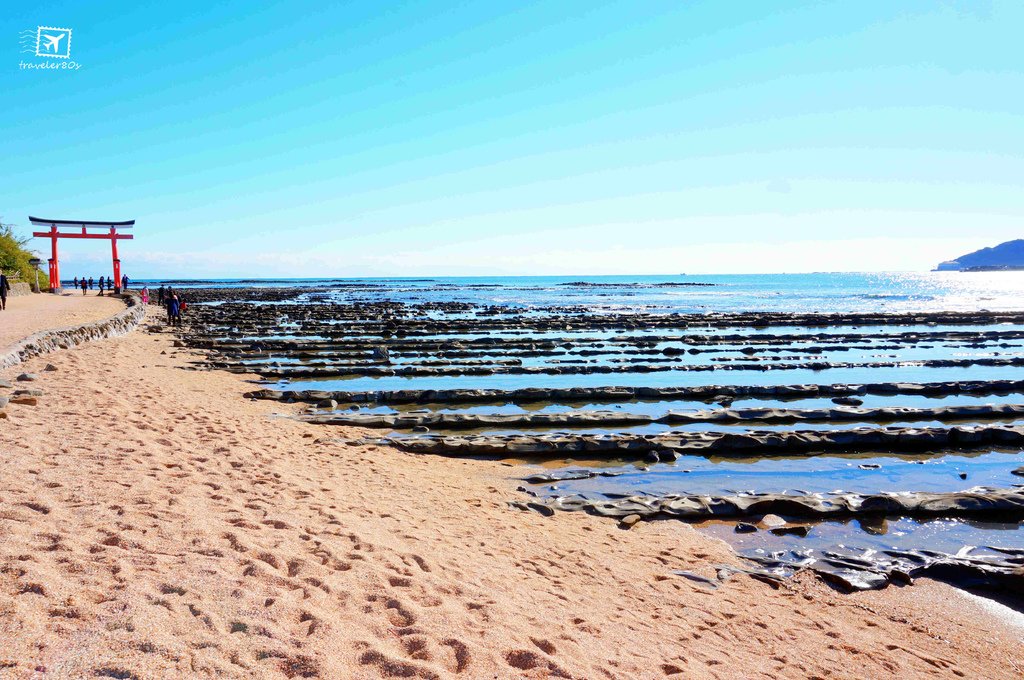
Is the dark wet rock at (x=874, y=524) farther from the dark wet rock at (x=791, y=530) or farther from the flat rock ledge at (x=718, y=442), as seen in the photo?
the flat rock ledge at (x=718, y=442)

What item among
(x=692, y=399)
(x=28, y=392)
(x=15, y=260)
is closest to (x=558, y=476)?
(x=692, y=399)

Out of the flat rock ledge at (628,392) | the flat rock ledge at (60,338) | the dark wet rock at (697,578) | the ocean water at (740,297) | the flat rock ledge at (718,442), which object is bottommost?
the dark wet rock at (697,578)

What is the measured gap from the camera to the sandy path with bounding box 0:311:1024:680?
3.55m

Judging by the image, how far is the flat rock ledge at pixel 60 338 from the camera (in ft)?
43.3

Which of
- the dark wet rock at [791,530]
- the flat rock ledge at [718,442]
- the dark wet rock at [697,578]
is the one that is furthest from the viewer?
the flat rock ledge at [718,442]

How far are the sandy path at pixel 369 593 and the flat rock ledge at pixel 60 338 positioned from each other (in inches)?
270

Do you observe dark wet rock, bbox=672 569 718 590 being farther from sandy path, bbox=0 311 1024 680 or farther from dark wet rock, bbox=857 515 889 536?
dark wet rock, bbox=857 515 889 536

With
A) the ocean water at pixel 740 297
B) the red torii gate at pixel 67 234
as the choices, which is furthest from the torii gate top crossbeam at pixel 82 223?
Result: the ocean water at pixel 740 297

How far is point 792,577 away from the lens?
18.8 ft

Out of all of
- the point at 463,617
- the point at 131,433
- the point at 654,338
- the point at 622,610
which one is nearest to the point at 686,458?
the point at 622,610

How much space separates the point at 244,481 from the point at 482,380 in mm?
10982

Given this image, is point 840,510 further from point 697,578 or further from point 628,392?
point 628,392

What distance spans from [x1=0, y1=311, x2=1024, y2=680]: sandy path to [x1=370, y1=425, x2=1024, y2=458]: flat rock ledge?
2.39 meters

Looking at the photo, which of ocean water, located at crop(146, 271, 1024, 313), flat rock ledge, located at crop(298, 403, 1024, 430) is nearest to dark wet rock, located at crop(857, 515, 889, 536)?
flat rock ledge, located at crop(298, 403, 1024, 430)
